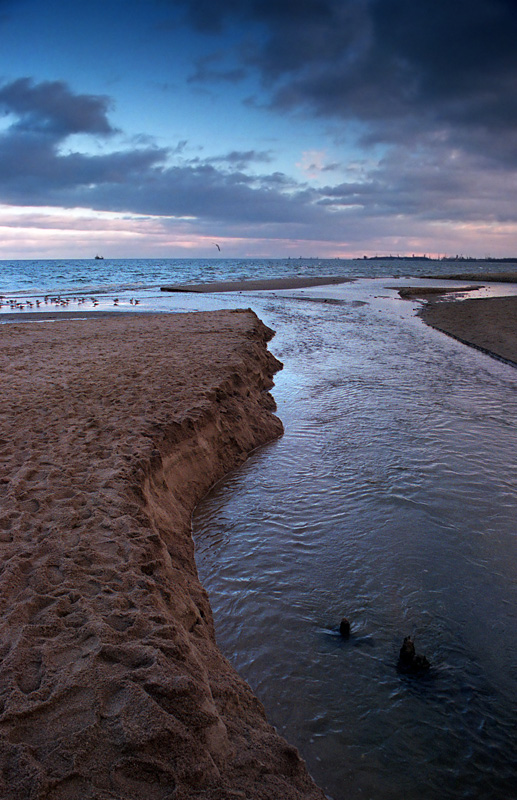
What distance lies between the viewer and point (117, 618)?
3.03m

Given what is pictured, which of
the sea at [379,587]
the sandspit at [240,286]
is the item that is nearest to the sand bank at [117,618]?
the sea at [379,587]

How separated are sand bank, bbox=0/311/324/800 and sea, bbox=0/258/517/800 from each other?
40 centimetres

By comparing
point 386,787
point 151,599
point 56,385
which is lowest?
point 386,787

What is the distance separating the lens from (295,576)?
4734 mm

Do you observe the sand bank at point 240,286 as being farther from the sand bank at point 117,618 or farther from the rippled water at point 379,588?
the sand bank at point 117,618

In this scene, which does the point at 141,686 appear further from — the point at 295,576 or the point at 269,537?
the point at 269,537

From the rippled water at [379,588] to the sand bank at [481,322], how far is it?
313 inches

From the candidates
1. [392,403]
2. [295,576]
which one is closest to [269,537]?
[295,576]

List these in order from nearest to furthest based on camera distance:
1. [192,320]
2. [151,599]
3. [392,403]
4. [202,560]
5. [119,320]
Answer: [151,599] < [202,560] < [392,403] < [192,320] < [119,320]

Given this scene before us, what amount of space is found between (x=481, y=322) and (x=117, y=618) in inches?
877

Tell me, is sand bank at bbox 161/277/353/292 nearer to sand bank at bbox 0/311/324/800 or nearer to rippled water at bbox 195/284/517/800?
rippled water at bbox 195/284/517/800

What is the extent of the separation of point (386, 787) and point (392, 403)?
8012 millimetres

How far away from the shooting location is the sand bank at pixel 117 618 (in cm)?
223

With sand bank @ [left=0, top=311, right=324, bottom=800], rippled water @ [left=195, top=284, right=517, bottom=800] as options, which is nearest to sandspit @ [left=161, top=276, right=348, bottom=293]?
rippled water @ [left=195, top=284, right=517, bottom=800]
